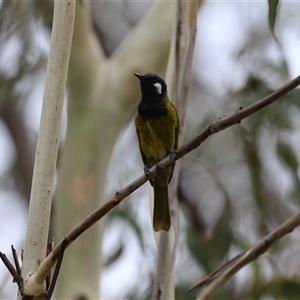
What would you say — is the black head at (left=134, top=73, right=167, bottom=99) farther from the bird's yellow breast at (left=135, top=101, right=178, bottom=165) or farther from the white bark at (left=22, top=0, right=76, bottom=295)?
the white bark at (left=22, top=0, right=76, bottom=295)

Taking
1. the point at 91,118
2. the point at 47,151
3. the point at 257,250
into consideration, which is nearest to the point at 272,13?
the point at 257,250

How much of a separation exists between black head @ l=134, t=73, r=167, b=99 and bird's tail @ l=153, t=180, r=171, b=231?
0.31 metres

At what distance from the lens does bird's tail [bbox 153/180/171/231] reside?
5.62 feet

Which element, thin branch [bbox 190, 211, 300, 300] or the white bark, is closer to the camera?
the white bark

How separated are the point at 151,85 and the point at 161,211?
1.59 ft

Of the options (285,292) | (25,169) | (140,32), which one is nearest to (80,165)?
(140,32)

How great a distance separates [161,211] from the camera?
1.87 m

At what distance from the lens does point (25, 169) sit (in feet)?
12.4

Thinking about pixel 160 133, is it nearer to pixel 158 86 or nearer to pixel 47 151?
pixel 158 86

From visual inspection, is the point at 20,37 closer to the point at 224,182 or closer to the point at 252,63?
the point at 252,63

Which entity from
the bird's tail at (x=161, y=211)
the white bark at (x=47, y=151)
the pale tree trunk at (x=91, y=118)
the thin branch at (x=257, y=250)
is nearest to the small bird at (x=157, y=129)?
the bird's tail at (x=161, y=211)

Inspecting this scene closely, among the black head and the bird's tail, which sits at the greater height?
the black head

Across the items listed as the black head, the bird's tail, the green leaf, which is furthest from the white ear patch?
the green leaf

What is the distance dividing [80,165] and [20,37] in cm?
86
